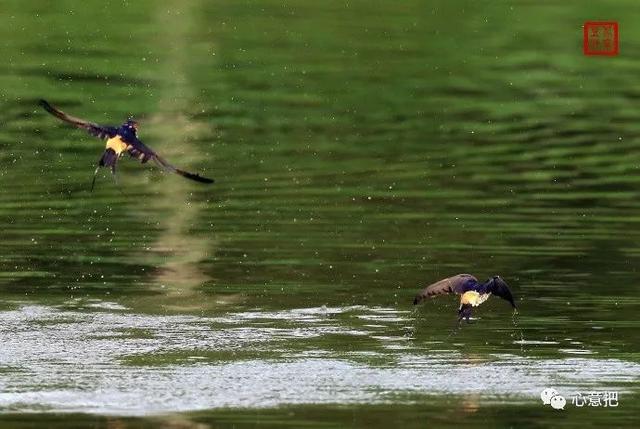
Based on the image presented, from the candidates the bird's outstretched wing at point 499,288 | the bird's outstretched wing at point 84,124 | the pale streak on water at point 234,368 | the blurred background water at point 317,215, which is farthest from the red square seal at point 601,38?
the bird's outstretched wing at point 84,124

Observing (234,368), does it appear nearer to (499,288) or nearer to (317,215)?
(499,288)

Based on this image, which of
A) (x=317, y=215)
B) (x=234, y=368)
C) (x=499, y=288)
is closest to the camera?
(x=234, y=368)

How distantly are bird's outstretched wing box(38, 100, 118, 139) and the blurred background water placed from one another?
1.31 metres

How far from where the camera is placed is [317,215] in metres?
16.7

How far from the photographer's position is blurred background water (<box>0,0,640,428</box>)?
10859 mm

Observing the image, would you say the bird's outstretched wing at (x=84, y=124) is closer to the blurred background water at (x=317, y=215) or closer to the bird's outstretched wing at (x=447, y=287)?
the blurred background water at (x=317, y=215)

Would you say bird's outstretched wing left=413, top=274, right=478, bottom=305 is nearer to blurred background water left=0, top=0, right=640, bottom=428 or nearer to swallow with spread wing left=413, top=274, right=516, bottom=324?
swallow with spread wing left=413, top=274, right=516, bottom=324

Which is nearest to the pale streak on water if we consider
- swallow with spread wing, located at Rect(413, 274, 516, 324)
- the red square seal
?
swallow with spread wing, located at Rect(413, 274, 516, 324)

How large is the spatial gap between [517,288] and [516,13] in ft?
51.7

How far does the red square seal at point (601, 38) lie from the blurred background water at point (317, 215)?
180 mm

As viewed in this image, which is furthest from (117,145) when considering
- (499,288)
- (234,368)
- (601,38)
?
(601,38)

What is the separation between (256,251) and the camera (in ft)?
49.8

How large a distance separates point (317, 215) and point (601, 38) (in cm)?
1143

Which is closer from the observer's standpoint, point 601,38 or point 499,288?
point 499,288
